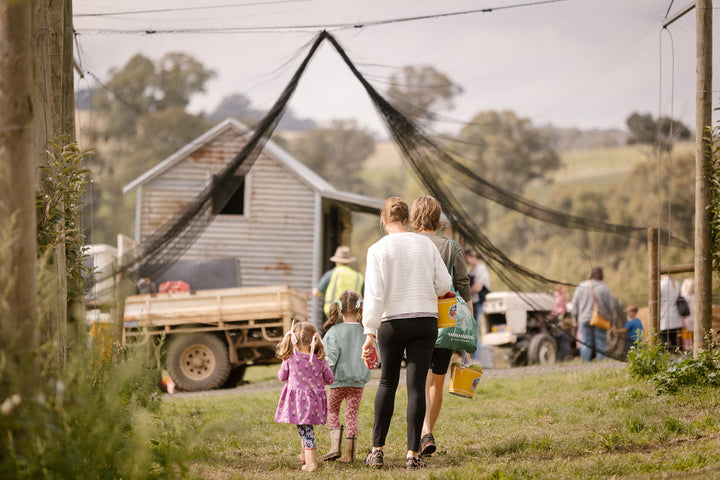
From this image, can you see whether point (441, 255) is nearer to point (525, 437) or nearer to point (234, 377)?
point (525, 437)

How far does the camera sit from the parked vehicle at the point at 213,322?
43.4ft

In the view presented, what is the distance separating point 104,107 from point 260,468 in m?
55.0

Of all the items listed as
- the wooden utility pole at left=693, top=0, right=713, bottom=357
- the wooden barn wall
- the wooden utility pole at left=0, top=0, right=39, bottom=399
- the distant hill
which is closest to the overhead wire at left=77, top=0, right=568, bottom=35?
the wooden utility pole at left=693, top=0, right=713, bottom=357

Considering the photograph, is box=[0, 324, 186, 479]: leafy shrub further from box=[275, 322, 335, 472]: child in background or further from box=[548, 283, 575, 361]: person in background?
box=[548, 283, 575, 361]: person in background

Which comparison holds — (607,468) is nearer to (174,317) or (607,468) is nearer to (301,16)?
(301,16)

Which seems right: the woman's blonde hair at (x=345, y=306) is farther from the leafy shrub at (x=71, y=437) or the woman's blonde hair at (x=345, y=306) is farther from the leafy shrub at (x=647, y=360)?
the leafy shrub at (x=647, y=360)

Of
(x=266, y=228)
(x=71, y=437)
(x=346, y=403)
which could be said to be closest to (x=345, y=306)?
(x=346, y=403)

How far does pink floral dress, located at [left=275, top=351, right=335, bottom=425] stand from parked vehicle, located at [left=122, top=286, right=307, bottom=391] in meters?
7.26

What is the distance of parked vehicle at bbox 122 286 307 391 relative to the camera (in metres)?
13.2

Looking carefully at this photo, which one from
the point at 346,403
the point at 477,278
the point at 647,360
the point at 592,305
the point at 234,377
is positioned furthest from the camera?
the point at 477,278

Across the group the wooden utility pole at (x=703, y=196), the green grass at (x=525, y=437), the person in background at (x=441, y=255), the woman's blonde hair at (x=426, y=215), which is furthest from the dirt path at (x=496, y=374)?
the woman's blonde hair at (x=426, y=215)

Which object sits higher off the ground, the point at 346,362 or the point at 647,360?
the point at 346,362

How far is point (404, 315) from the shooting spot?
17.7 ft

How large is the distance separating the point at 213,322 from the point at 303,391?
782cm
